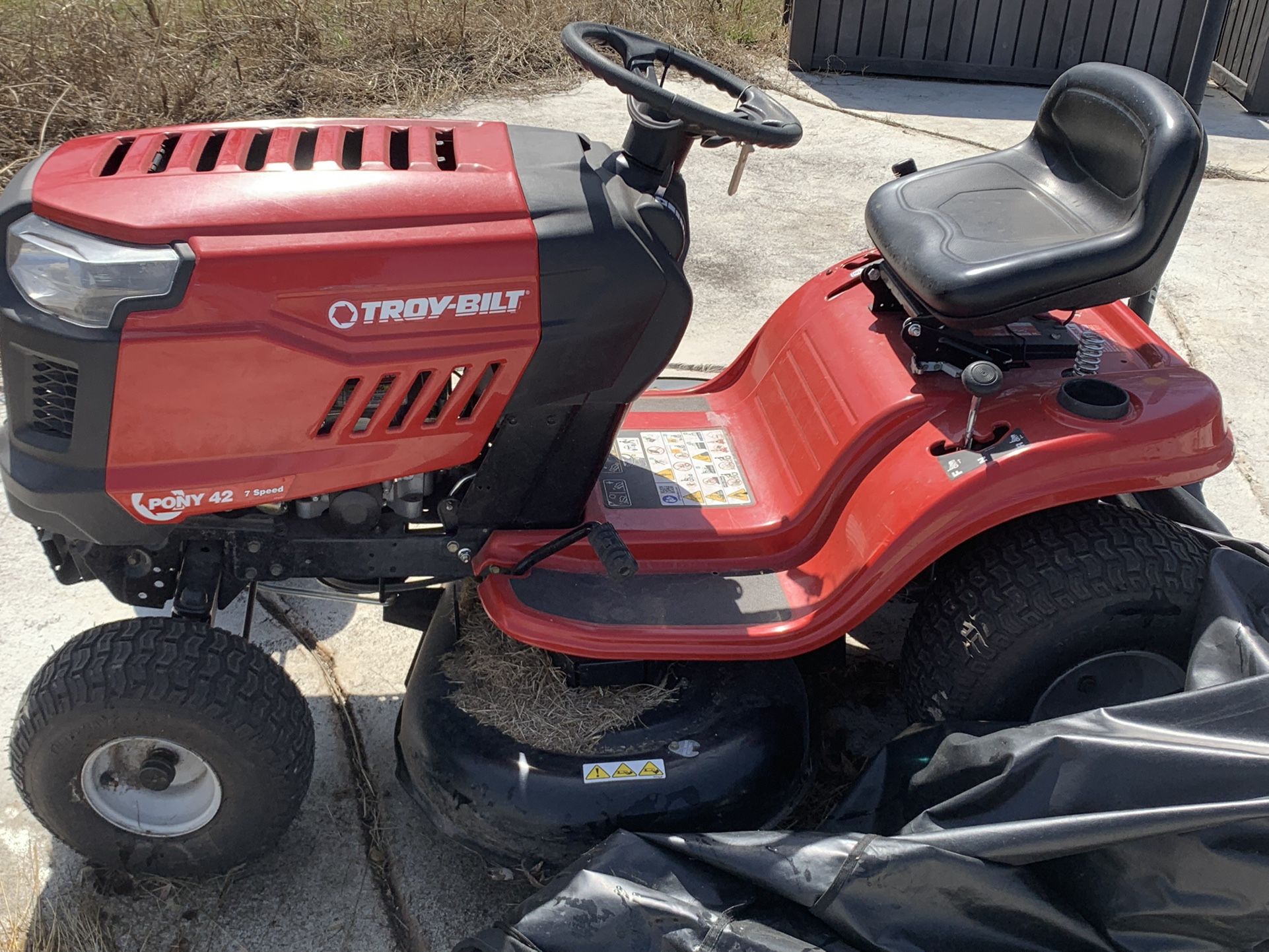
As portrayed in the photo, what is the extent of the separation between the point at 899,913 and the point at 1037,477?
2.59 feet

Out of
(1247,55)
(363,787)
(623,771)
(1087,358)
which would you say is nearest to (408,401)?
(623,771)

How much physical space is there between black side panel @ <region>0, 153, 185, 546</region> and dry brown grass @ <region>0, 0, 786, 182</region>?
10.7 feet

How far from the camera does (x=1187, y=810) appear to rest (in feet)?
5.66

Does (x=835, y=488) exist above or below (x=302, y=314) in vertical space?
below

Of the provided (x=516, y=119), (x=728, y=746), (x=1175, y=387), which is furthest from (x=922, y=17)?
(x=728, y=746)

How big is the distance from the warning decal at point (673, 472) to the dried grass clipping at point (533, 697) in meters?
0.36

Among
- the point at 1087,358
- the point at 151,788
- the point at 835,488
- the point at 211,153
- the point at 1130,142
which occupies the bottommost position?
the point at 151,788

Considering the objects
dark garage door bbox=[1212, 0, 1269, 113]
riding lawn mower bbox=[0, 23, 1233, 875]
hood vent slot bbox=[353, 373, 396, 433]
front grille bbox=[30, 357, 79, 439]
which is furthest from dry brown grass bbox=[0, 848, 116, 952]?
dark garage door bbox=[1212, 0, 1269, 113]

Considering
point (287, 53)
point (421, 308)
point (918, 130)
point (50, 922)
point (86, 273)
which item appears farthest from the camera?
point (287, 53)

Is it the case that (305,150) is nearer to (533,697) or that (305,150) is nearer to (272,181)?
(272,181)

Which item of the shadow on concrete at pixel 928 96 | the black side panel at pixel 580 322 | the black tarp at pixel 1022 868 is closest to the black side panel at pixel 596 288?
the black side panel at pixel 580 322

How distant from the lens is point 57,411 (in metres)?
1.84

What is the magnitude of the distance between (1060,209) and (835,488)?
0.79 m

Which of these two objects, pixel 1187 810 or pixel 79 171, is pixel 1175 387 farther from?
pixel 79 171
